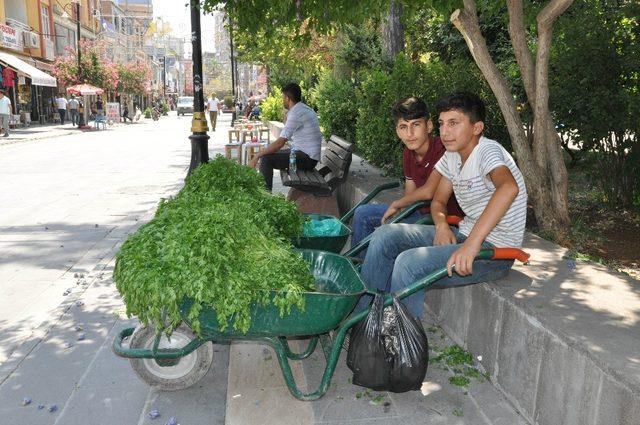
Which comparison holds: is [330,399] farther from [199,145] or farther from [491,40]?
[491,40]

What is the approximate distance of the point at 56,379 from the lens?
378cm

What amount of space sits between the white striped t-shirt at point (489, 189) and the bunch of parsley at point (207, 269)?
3.81ft

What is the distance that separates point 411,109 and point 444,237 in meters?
1.24

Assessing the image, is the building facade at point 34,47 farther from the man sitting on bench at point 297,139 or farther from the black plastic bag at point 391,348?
the black plastic bag at point 391,348

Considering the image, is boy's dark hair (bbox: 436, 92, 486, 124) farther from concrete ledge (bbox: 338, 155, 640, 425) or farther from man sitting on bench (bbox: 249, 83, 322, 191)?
man sitting on bench (bbox: 249, 83, 322, 191)

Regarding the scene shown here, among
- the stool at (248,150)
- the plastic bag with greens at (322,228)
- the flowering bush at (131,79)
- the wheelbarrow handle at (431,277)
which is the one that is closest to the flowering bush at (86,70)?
the flowering bush at (131,79)

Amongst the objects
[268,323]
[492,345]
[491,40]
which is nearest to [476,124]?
[492,345]

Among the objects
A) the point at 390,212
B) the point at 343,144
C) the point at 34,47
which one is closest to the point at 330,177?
the point at 343,144

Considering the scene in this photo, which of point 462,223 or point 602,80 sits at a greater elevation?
point 602,80

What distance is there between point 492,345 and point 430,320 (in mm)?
1167

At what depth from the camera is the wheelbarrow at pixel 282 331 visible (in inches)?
119

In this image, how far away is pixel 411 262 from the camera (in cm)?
345

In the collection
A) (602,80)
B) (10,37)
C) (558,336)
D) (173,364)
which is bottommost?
(173,364)

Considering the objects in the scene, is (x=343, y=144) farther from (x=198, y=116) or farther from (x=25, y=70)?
(x=25, y=70)
